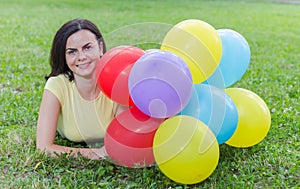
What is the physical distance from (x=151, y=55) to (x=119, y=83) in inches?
10.6

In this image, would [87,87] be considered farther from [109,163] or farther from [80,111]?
[109,163]

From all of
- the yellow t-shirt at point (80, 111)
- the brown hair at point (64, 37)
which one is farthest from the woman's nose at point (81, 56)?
the yellow t-shirt at point (80, 111)

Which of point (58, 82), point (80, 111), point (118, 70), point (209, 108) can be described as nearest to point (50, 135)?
point (80, 111)

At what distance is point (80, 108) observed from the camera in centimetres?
270

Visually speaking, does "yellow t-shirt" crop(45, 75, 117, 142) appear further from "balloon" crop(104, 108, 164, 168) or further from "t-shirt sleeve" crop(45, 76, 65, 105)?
"balloon" crop(104, 108, 164, 168)

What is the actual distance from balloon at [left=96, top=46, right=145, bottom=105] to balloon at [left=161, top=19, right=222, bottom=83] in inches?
7.9

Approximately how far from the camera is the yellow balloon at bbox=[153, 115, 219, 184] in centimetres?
217

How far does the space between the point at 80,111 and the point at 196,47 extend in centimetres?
84

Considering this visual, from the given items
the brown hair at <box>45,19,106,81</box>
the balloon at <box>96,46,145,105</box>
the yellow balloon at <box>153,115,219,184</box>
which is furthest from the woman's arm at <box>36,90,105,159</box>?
the yellow balloon at <box>153,115,219,184</box>

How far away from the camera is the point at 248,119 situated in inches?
103

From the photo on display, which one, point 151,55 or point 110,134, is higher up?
point 151,55

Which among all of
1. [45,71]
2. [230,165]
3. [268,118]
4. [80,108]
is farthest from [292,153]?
[45,71]

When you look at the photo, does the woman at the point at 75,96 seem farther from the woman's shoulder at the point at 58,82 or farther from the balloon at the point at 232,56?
the balloon at the point at 232,56

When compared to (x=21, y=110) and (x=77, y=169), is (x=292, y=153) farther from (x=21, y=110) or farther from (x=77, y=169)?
(x=21, y=110)
